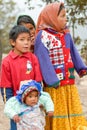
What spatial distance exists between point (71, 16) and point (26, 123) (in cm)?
900

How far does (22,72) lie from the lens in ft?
11.6

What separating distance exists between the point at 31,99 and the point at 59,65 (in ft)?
2.00

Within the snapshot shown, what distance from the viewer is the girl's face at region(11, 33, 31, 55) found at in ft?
11.7

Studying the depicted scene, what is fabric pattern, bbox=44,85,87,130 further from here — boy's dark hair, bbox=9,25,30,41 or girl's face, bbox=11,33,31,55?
boy's dark hair, bbox=9,25,30,41

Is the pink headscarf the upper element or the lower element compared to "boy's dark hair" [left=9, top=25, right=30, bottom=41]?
upper

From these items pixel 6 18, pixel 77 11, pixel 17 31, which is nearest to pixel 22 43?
pixel 17 31

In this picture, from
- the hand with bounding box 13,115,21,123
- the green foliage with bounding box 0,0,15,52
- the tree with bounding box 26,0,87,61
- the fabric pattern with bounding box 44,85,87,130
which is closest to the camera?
the hand with bounding box 13,115,21,123

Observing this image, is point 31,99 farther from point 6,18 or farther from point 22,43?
point 6,18

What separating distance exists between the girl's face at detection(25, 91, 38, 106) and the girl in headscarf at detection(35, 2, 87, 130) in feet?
1.06

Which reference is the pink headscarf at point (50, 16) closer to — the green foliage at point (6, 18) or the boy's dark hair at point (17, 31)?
the boy's dark hair at point (17, 31)

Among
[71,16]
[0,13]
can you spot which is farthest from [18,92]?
[0,13]

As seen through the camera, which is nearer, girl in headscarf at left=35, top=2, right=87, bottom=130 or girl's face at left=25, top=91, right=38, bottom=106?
girl's face at left=25, top=91, right=38, bottom=106

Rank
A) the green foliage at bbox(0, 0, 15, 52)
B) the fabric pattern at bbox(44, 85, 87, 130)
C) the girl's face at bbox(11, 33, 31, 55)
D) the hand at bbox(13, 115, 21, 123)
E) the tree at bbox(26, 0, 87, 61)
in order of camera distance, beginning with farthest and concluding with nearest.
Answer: the green foliage at bbox(0, 0, 15, 52) → the tree at bbox(26, 0, 87, 61) → the fabric pattern at bbox(44, 85, 87, 130) → the girl's face at bbox(11, 33, 31, 55) → the hand at bbox(13, 115, 21, 123)

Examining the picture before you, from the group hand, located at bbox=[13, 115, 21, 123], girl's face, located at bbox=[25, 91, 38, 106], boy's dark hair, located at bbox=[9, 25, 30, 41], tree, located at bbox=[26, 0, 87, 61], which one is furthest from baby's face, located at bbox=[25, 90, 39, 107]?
tree, located at bbox=[26, 0, 87, 61]
